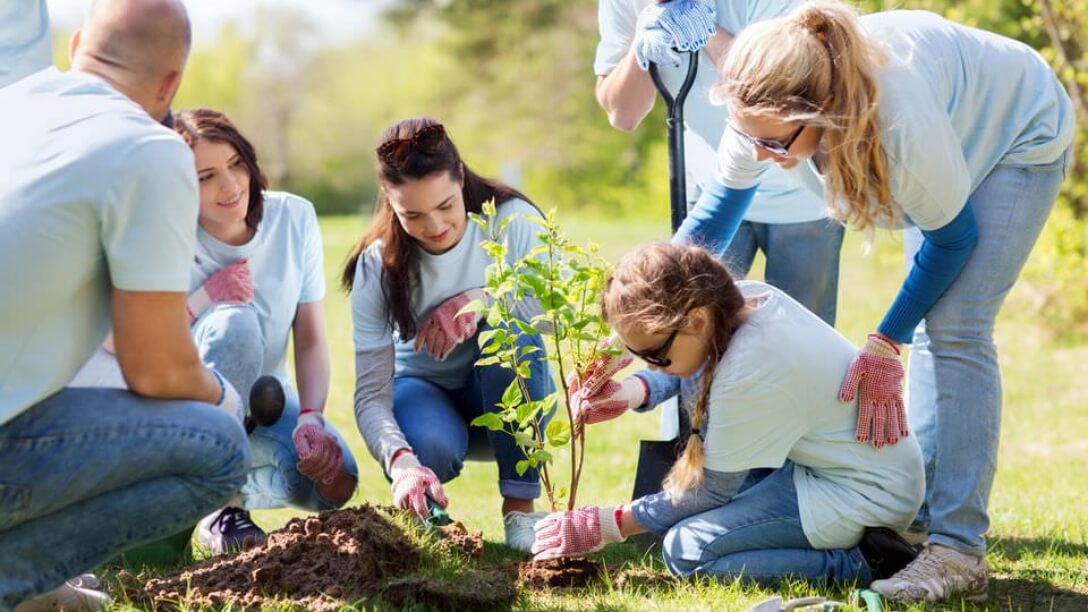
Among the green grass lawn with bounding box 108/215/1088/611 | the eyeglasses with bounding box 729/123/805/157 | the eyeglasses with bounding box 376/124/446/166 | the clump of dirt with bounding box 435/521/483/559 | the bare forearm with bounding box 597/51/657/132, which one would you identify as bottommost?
the green grass lawn with bounding box 108/215/1088/611

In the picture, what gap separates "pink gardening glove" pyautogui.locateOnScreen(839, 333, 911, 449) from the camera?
3.35 meters

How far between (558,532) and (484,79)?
34.8 m

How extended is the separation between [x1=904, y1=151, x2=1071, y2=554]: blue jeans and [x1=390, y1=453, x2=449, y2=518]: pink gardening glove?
1350 mm

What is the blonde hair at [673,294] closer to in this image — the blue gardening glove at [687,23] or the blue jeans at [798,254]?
Answer: the blue gardening glove at [687,23]

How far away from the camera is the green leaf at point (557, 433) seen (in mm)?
3516

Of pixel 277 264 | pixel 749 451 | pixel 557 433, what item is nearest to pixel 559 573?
pixel 557 433

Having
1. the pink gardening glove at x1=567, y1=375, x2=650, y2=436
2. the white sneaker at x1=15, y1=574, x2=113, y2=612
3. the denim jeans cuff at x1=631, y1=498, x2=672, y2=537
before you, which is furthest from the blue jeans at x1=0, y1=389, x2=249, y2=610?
the denim jeans cuff at x1=631, y1=498, x2=672, y2=537

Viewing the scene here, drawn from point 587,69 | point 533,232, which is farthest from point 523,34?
point 533,232

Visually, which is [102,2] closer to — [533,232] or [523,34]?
[533,232]

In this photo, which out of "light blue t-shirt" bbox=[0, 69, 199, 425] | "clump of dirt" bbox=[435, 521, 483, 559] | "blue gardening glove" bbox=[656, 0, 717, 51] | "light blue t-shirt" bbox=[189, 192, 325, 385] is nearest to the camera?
"light blue t-shirt" bbox=[0, 69, 199, 425]

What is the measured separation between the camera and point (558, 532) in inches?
135

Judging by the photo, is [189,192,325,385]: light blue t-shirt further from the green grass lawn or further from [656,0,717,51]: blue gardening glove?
[656,0,717,51]: blue gardening glove

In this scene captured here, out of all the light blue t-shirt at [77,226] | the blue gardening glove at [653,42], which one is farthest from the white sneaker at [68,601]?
the blue gardening glove at [653,42]

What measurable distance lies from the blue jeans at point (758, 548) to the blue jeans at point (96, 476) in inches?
46.3
